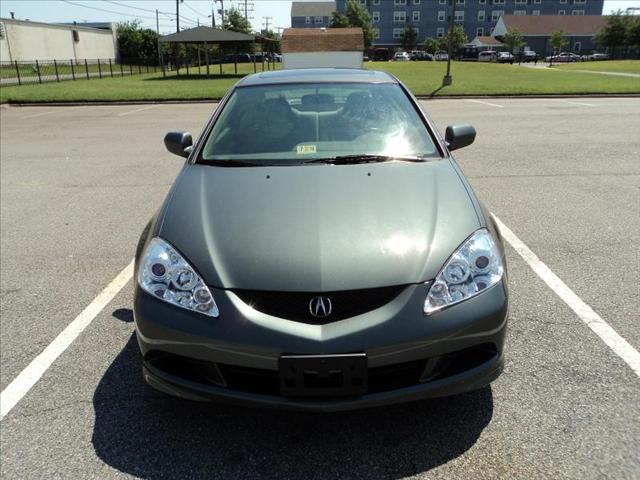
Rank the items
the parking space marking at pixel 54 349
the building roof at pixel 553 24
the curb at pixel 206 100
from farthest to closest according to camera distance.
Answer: the building roof at pixel 553 24
the curb at pixel 206 100
the parking space marking at pixel 54 349

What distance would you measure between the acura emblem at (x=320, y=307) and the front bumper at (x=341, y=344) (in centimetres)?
5

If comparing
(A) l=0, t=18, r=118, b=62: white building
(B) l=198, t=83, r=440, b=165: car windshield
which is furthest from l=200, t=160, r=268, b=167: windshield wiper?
(A) l=0, t=18, r=118, b=62: white building

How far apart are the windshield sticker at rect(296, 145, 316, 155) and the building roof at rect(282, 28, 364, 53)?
27.7m

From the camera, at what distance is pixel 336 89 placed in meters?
3.82

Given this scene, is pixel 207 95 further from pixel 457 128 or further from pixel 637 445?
pixel 637 445

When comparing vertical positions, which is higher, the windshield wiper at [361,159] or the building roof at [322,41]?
the building roof at [322,41]

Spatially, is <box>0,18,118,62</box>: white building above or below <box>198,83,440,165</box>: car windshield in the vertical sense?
above

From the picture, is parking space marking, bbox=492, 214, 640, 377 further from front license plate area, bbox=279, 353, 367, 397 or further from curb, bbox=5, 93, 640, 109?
curb, bbox=5, 93, 640, 109

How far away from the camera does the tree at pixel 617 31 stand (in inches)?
2788

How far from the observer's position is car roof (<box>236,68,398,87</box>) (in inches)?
155

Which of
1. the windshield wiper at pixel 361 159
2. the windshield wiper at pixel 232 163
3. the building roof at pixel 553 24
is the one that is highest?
the building roof at pixel 553 24

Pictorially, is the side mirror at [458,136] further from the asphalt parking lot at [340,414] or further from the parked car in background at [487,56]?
the parked car in background at [487,56]

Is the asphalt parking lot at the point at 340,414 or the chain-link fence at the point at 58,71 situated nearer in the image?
the asphalt parking lot at the point at 340,414

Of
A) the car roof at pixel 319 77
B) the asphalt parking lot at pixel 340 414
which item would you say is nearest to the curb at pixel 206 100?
the asphalt parking lot at pixel 340 414
